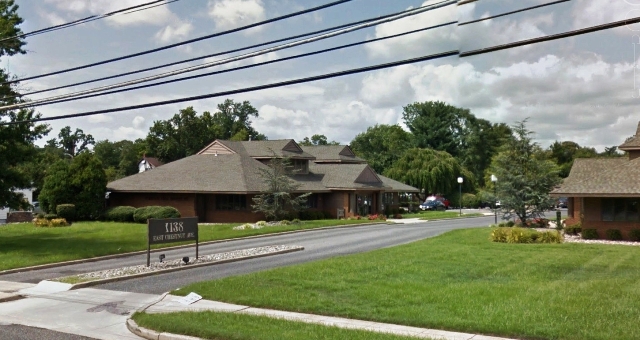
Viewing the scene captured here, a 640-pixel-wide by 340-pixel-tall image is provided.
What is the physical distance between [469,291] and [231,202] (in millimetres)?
34226

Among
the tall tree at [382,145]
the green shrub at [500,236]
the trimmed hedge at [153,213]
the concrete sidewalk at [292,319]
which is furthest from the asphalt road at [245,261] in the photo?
the tall tree at [382,145]

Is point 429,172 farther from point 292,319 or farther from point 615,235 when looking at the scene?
point 292,319

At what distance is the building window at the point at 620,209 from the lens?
30625 millimetres

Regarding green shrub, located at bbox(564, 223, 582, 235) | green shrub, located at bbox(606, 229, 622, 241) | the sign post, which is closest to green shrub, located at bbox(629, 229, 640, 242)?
green shrub, located at bbox(606, 229, 622, 241)

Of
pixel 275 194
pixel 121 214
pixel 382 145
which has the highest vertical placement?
pixel 382 145

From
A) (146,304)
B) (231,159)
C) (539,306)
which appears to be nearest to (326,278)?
(146,304)

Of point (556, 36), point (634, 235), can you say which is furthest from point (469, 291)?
point (634, 235)

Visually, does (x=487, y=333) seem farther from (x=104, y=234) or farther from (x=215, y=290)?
(x=104, y=234)

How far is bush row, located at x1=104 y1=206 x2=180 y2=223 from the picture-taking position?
42.7 metres

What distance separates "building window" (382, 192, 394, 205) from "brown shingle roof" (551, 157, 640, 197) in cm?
2693

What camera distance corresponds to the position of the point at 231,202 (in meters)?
46.8

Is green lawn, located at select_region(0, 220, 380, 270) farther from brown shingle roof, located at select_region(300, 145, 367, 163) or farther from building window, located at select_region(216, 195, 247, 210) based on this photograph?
brown shingle roof, located at select_region(300, 145, 367, 163)

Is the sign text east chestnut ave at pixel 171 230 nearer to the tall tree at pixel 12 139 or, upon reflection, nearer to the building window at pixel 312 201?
the tall tree at pixel 12 139

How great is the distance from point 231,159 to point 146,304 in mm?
37509
